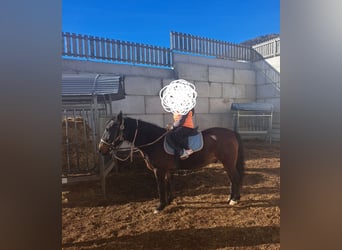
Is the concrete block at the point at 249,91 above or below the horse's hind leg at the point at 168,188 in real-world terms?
above

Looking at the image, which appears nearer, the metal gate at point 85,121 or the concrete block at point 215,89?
the metal gate at point 85,121

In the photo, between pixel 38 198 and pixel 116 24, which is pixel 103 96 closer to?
pixel 116 24

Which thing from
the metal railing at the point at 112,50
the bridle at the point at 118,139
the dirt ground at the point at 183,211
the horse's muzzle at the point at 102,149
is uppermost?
the metal railing at the point at 112,50

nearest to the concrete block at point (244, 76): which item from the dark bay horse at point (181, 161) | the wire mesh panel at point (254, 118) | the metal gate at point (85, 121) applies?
the wire mesh panel at point (254, 118)

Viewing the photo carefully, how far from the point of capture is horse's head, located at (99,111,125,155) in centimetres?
93

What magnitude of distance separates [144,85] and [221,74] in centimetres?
37

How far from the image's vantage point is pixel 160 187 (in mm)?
995

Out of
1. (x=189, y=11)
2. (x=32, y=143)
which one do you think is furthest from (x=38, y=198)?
(x=189, y=11)

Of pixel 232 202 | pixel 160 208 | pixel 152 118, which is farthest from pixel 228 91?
pixel 160 208

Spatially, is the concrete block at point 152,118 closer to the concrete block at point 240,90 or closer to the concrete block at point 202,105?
the concrete block at point 202,105

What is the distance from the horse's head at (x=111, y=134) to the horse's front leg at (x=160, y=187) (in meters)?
0.22

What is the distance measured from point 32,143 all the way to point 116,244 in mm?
554

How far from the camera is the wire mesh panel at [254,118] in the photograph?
1.01 metres

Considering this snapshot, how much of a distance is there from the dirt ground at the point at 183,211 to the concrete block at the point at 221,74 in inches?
12.4
